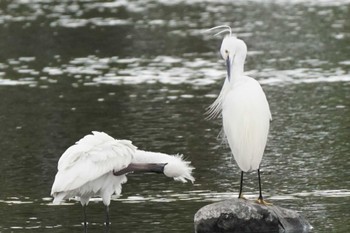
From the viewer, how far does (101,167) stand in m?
12.5

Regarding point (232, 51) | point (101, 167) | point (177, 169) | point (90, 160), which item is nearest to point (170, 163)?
point (177, 169)

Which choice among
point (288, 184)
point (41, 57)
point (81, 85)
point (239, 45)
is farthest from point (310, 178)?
point (41, 57)

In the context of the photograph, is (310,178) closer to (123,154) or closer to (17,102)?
(123,154)

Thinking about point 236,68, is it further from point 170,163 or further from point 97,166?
point 97,166

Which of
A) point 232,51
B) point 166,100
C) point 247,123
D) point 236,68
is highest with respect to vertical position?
point 232,51

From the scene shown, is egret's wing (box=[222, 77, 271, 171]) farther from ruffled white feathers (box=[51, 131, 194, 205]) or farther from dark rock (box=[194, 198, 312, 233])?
ruffled white feathers (box=[51, 131, 194, 205])

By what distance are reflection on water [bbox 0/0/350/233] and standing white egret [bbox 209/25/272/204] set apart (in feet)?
3.41

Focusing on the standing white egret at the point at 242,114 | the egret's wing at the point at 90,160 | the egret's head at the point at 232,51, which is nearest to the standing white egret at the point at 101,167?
the egret's wing at the point at 90,160

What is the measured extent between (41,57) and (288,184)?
555 inches

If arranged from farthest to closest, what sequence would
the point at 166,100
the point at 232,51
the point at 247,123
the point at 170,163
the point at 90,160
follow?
the point at 166,100
the point at 232,51
the point at 247,123
the point at 170,163
the point at 90,160

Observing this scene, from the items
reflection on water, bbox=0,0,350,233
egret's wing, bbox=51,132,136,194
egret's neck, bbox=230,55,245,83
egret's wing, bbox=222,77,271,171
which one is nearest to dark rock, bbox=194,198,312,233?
reflection on water, bbox=0,0,350,233

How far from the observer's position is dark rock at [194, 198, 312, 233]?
1241 centimetres

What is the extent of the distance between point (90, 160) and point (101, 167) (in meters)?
0.15

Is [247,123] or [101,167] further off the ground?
[247,123]
